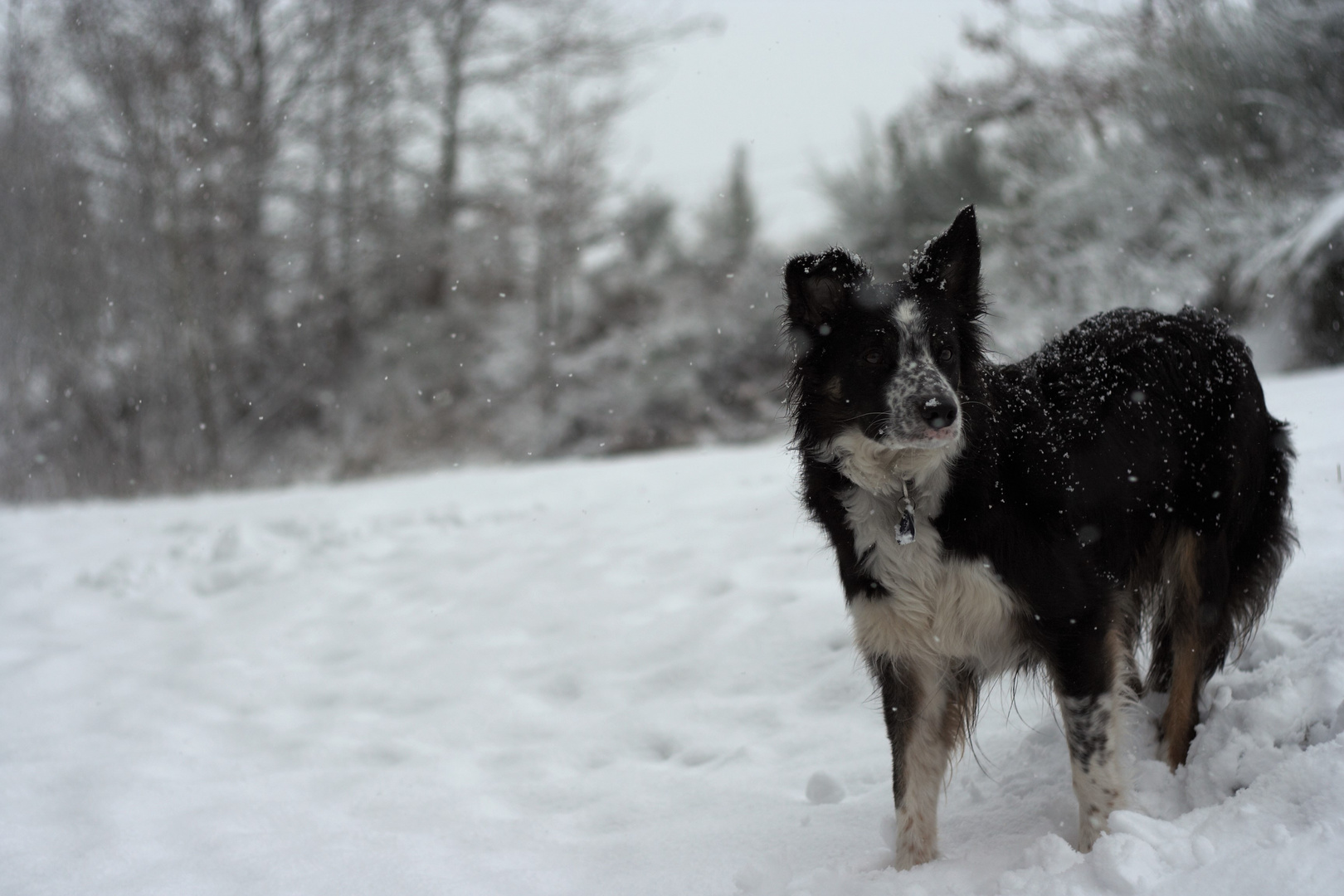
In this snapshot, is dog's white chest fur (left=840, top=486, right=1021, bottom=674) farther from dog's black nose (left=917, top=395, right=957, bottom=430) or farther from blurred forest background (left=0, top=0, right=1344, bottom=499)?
blurred forest background (left=0, top=0, right=1344, bottom=499)

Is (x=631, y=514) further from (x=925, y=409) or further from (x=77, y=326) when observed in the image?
(x=77, y=326)

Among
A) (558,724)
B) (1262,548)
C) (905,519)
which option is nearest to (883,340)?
(905,519)

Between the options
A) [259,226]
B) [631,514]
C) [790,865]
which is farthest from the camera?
[259,226]

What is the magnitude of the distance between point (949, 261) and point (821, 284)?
15.9 inches

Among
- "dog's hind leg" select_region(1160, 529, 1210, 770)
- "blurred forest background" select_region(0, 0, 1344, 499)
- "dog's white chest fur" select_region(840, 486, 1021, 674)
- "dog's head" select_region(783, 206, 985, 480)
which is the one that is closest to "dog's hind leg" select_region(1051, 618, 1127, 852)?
"dog's white chest fur" select_region(840, 486, 1021, 674)

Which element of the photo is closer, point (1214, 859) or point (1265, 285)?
point (1214, 859)

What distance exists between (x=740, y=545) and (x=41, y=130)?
39.5ft

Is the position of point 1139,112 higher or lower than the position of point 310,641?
higher

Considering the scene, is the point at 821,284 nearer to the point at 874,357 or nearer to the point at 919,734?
the point at 874,357

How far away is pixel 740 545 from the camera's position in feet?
18.2

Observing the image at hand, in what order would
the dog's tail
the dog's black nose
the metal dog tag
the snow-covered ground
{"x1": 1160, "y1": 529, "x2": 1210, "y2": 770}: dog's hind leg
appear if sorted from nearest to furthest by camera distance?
the dog's black nose < the metal dog tag < the snow-covered ground < {"x1": 1160, "y1": 529, "x2": 1210, "y2": 770}: dog's hind leg < the dog's tail

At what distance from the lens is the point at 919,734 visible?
291cm

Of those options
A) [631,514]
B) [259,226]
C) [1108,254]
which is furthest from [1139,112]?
[259,226]

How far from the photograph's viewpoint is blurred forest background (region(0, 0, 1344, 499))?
29.5 ft
